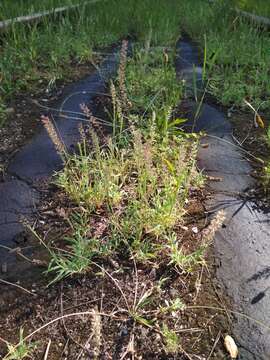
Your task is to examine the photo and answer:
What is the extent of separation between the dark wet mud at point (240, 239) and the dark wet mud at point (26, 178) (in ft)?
3.16

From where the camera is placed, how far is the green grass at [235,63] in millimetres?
3469

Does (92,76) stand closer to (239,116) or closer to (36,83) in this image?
(36,83)

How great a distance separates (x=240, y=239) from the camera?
193 cm

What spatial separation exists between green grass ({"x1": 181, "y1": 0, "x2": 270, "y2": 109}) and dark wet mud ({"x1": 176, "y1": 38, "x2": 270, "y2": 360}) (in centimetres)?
54

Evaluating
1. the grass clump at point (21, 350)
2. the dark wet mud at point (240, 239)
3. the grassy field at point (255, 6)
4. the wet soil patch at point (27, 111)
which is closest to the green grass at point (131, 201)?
the dark wet mud at point (240, 239)

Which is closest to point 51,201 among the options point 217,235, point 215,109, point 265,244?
point 217,235

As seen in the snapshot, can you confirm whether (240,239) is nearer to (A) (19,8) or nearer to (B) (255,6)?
(A) (19,8)

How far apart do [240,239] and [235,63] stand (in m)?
2.96

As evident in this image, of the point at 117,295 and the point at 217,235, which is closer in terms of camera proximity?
the point at 117,295

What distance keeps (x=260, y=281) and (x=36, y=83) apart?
3.07 m

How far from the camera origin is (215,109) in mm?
3383

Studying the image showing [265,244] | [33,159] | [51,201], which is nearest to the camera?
[265,244]

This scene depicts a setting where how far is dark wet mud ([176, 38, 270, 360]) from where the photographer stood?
1502 mm

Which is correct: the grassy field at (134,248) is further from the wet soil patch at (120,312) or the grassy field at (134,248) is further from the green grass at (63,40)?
the green grass at (63,40)
